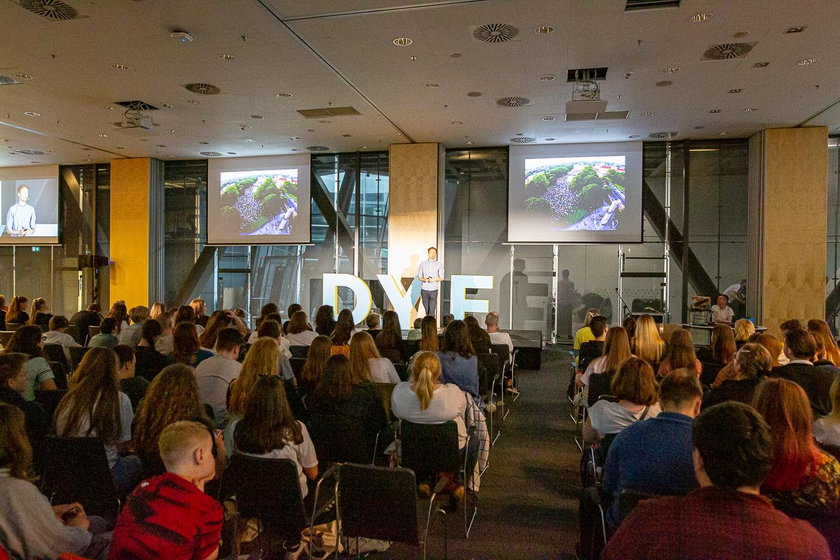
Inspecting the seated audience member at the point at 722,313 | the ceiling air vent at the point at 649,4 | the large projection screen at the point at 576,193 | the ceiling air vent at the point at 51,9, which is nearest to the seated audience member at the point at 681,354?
the ceiling air vent at the point at 649,4

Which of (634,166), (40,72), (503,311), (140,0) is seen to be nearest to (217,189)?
(40,72)

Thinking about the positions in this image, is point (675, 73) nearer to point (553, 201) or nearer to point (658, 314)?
point (553, 201)

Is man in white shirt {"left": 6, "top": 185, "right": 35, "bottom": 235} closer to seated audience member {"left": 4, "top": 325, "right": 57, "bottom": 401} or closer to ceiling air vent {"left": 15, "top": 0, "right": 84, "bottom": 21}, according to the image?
ceiling air vent {"left": 15, "top": 0, "right": 84, "bottom": 21}

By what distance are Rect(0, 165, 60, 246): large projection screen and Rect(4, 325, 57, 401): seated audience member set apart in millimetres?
13691

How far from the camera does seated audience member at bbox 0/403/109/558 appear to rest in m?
2.01

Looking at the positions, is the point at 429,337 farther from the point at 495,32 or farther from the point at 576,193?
the point at 576,193

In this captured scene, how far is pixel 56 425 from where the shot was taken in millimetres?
3285

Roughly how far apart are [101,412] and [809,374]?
16.5ft

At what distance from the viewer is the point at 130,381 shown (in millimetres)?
4246

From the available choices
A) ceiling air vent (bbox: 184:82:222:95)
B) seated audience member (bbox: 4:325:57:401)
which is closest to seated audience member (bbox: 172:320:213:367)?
seated audience member (bbox: 4:325:57:401)

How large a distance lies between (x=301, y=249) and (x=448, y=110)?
6446 mm

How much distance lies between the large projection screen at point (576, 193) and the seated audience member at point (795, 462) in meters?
10.8

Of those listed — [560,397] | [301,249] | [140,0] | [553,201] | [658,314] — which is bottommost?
[560,397]

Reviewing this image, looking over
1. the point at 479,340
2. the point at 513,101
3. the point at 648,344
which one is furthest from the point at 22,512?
the point at 513,101
